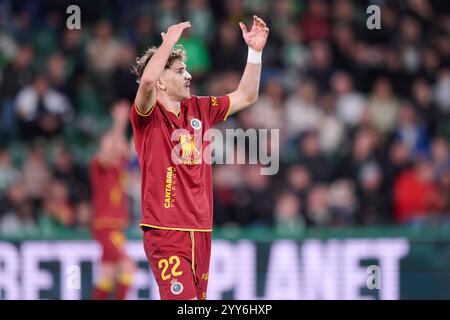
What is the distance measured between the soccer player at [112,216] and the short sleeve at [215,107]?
144 inches

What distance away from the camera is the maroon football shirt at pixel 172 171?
7.10 metres

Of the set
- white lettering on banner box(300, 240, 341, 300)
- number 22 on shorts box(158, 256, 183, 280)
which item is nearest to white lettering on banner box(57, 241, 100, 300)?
white lettering on banner box(300, 240, 341, 300)

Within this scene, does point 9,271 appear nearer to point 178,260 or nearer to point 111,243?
point 111,243

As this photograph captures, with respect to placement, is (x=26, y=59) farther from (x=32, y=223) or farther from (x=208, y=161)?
(x=208, y=161)

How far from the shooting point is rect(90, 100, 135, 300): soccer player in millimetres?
A: 11531

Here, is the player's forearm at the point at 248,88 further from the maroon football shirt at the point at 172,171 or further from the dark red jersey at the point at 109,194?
the dark red jersey at the point at 109,194

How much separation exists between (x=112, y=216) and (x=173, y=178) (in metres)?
4.96

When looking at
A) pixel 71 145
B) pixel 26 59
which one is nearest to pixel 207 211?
pixel 71 145

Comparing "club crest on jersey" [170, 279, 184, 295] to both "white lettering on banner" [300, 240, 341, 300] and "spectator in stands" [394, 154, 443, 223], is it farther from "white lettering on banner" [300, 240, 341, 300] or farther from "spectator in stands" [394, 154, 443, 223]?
"spectator in stands" [394, 154, 443, 223]

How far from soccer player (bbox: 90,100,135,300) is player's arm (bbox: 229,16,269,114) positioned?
3.63 m

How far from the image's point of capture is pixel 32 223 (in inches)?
524

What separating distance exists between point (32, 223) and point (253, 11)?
4.65m

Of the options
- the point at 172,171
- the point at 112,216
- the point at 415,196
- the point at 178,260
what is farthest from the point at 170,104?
the point at 415,196

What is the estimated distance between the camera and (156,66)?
6816 millimetres
